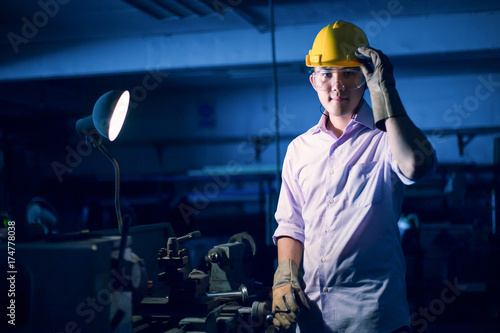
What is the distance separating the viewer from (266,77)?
5.62 meters

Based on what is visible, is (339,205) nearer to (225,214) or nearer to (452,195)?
(452,195)

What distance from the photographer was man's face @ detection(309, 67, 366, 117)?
1.36 metres

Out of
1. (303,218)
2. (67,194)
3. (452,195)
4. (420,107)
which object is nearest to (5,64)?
(67,194)

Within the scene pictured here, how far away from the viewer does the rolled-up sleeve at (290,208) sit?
57.2 inches

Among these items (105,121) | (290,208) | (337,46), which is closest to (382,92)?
(337,46)

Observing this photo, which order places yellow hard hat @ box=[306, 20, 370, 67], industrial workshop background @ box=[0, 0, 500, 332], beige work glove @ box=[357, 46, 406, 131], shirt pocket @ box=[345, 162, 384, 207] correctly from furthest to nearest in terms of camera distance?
industrial workshop background @ box=[0, 0, 500, 332]
yellow hard hat @ box=[306, 20, 370, 67]
shirt pocket @ box=[345, 162, 384, 207]
beige work glove @ box=[357, 46, 406, 131]

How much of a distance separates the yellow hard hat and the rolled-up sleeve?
29 cm

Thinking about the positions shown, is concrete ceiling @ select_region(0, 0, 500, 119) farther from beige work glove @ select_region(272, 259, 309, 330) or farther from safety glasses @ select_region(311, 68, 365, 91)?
beige work glove @ select_region(272, 259, 309, 330)

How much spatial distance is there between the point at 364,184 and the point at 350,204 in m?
0.07

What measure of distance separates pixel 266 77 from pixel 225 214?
1.85m

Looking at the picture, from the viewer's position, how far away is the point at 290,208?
4.84ft

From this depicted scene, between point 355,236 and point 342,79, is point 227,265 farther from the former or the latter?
point 342,79

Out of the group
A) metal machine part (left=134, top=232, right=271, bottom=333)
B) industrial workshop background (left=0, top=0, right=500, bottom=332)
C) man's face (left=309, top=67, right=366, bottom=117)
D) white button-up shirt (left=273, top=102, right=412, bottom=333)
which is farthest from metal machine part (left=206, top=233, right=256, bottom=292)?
man's face (left=309, top=67, right=366, bottom=117)

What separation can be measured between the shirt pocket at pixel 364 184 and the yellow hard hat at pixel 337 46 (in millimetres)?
307
